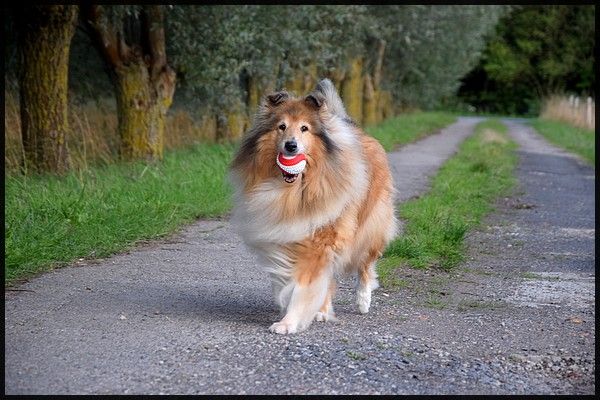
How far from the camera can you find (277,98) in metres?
6.97

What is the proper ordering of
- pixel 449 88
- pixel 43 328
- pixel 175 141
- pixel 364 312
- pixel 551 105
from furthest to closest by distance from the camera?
pixel 551 105 < pixel 449 88 < pixel 175 141 < pixel 364 312 < pixel 43 328

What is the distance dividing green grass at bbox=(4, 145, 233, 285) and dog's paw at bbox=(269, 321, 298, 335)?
155 centimetres

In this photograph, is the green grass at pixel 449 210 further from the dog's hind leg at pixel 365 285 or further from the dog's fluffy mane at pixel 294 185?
the dog's fluffy mane at pixel 294 185

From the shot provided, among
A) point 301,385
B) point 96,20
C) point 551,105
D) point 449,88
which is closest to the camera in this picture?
point 301,385

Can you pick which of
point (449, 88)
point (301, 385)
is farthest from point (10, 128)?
point (449, 88)

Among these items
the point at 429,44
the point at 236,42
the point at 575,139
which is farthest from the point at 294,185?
the point at 429,44

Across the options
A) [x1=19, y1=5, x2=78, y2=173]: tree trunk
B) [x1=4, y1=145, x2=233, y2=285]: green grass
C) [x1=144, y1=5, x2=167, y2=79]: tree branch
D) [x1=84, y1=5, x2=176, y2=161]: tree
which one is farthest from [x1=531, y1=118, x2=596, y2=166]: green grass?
[x1=19, y1=5, x2=78, y2=173]: tree trunk

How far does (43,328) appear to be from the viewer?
6398 millimetres

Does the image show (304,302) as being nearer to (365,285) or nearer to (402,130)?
(365,285)

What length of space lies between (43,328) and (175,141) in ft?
45.7

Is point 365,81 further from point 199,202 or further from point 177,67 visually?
point 199,202

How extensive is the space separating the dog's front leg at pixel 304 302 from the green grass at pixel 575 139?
17843 mm

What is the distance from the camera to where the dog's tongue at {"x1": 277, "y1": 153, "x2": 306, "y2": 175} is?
6.72m

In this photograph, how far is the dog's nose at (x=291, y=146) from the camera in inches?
261
